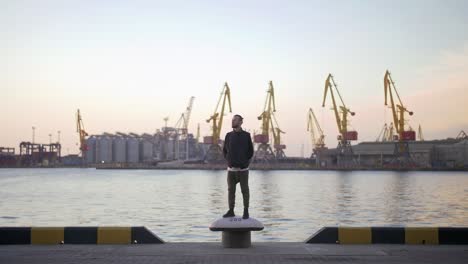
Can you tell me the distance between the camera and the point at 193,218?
31.3 m

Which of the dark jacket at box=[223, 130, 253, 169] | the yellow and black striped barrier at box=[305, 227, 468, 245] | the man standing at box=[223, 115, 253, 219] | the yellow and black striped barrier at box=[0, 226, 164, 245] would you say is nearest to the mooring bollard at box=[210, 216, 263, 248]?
the man standing at box=[223, 115, 253, 219]

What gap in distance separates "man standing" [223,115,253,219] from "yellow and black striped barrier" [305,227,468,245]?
1490 millimetres

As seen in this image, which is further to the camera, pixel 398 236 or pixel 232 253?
pixel 398 236

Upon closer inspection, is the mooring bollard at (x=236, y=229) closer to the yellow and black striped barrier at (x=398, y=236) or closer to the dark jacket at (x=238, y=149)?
the dark jacket at (x=238, y=149)

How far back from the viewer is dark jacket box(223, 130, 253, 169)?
1066 centimetres

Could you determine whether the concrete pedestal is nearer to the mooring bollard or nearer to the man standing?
the mooring bollard

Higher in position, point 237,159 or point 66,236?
point 237,159

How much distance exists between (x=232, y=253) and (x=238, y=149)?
1.86 meters

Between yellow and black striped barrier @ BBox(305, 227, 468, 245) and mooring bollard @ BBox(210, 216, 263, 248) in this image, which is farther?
yellow and black striped barrier @ BBox(305, 227, 468, 245)

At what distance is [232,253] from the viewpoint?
9555 millimetres

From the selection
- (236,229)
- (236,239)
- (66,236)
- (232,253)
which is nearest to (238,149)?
(236,229)

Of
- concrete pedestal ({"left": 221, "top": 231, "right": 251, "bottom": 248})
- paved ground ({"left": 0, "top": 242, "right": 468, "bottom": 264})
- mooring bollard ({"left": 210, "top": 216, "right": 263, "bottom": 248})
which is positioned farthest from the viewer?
concrete pedestal ({"left": 221, "top": 231, "right": 251, "bottom": 248})

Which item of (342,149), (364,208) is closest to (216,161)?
(342,149)

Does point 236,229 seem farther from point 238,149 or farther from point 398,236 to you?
point 398,236
